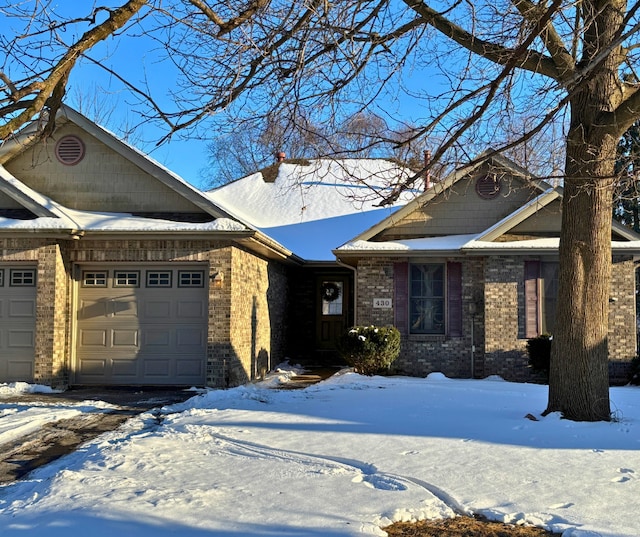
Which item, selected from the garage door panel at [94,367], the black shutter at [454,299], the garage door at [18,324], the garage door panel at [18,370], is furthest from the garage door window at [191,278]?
the black shutter at [454,299]

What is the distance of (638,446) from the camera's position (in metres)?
6.85

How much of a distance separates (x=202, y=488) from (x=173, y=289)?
8.20 meters

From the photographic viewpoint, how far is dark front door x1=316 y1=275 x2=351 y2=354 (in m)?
19.8

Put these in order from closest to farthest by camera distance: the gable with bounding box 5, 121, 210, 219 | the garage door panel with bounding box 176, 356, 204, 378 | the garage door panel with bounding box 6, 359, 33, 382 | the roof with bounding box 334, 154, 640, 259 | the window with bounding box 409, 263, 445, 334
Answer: the garage door panel with bounding box 6, 359, 33, 382
the garage door panel with bounding box 176, 356, 204, 378
the gable with bounding box 5, 121, 210, 219
the roof with bounding box 334, 154, 640, 259
the window with bounding box 409, 263, 445, 334

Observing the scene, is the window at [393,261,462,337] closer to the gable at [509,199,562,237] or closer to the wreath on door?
the gable at [509,199,562,237]

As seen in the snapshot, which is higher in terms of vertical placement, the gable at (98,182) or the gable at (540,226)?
the gable at (98,182)

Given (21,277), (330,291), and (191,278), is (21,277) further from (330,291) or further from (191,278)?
(330,291)

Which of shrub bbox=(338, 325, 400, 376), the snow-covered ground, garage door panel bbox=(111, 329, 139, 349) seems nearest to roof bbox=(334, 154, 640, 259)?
shrub bbox=(338, 325, 400, 376)

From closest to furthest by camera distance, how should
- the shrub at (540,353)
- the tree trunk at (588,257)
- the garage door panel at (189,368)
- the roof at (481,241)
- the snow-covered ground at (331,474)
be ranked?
1. the snow-covered ground at (331,474)
2. the tree trunk at (588,257)
3. the garage door panel at (189,368)
4. the shrub at (540,353)
5. the roof at (481,241)

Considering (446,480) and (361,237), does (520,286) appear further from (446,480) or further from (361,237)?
(446,480)

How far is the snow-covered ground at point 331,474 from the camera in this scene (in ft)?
15.1

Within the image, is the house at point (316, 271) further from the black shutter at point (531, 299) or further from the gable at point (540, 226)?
the black shutter at point (531, 299)

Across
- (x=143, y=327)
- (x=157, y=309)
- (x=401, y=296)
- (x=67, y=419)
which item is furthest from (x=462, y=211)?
(x=67, y=419)

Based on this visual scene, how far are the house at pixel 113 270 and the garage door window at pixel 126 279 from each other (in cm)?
5
